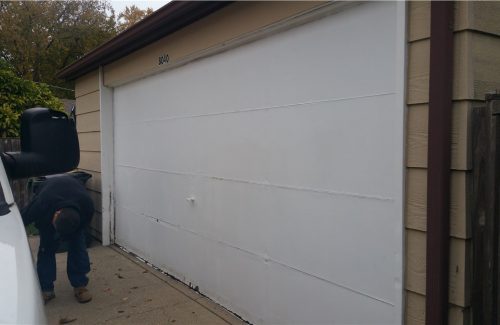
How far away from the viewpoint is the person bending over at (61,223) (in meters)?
4.63

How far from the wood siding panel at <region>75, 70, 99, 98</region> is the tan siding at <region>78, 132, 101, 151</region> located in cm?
74

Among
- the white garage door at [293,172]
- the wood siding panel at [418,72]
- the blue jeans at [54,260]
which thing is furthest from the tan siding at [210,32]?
the blue jeans at [54,260]

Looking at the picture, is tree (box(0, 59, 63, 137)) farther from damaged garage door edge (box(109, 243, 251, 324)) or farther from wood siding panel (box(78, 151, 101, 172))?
damaged garage door edge (box(109, 243, 251, 324))

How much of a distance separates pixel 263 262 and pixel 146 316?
1.39 meters

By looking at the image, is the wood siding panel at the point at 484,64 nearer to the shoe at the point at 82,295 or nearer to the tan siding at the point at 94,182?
the shoe at the point at 82,295

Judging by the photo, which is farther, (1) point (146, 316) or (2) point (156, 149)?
(2) point (156, 149)

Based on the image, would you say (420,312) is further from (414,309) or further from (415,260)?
(415,260)

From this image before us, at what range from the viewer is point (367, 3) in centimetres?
297

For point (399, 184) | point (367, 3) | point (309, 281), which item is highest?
point (367, 3)

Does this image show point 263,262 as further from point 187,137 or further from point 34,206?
A: point 34,206

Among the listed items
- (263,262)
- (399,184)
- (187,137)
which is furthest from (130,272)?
(399,184)

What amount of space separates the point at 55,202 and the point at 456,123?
384 cm

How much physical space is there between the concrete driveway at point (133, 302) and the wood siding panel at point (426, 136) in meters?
2.53

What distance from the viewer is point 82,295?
4.99m
